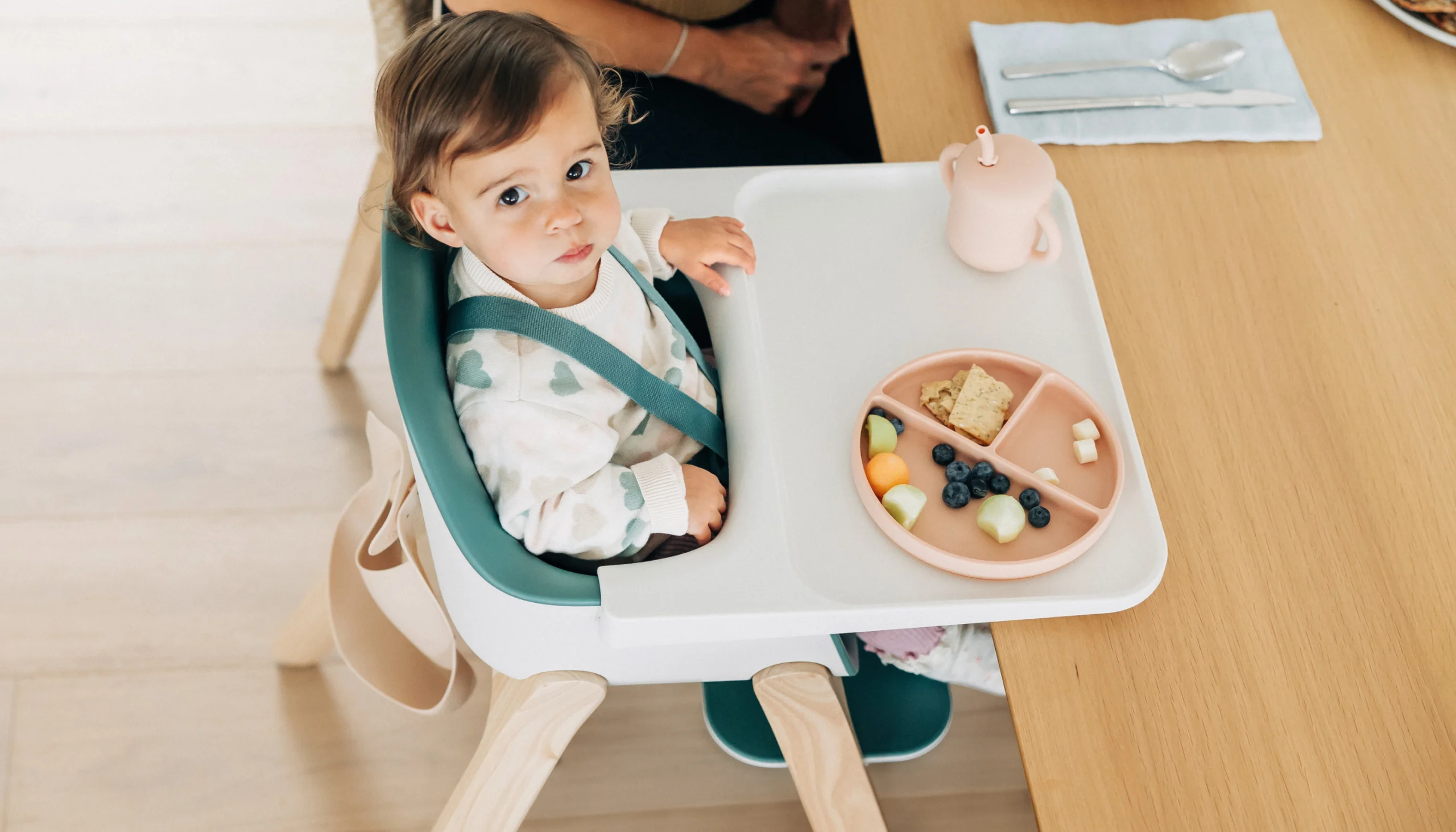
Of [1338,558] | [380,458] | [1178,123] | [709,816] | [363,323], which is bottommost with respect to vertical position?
[709,816]

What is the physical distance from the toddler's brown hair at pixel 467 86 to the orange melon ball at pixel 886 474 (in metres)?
0.35

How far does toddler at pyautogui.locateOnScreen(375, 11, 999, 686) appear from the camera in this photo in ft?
2.66

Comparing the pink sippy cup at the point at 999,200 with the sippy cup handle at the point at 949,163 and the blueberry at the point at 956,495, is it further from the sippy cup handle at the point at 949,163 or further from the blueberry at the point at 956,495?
the blueberry at the point at 956,495

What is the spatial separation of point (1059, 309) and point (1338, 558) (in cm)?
28

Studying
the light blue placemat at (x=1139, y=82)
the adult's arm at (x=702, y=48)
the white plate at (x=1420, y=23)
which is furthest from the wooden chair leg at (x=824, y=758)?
the white plate at (x=1420, y=23)

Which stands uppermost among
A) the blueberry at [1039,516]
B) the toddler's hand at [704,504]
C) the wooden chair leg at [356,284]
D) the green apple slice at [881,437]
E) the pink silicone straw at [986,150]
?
the pink silicone straw at [986,150]

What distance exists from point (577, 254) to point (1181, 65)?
0.63m

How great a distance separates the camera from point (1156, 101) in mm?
1054

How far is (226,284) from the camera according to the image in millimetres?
1812

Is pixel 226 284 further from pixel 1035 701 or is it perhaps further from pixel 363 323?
pixel 1035 701

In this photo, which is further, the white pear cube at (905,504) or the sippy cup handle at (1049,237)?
the sippy cup handle at (1049,237)

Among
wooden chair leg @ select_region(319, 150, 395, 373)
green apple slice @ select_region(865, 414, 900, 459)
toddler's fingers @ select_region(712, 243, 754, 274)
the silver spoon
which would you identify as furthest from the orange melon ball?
wooden chair leg @ select_region(319, 150, 395, 373)

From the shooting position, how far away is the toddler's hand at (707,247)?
3.07 feet

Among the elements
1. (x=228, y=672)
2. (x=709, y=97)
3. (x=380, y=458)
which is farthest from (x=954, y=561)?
(x=228, y=672)
